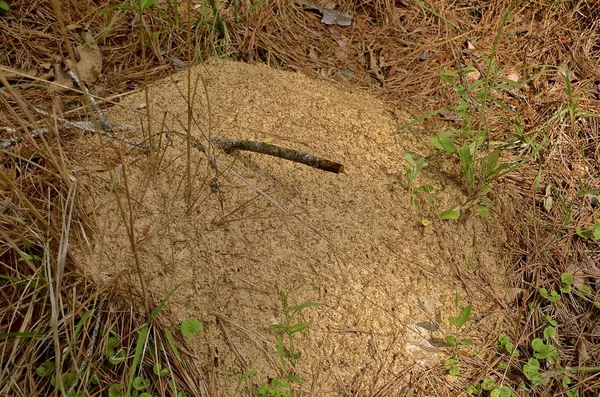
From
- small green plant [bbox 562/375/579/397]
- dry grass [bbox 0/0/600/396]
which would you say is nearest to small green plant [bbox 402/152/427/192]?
dry grass [bbox 0/0/600/396]

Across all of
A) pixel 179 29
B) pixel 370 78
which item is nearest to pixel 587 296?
pixel 370 78

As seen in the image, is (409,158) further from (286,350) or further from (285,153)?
(286,350)

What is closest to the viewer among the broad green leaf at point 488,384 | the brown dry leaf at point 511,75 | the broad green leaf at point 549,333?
the broad green leaf at point 488,384

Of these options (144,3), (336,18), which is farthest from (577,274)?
(144,3)

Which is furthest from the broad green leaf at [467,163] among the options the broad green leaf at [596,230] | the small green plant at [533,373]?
the small green plant at [533,373]

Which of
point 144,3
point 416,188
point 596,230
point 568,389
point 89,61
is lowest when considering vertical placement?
point 568,389

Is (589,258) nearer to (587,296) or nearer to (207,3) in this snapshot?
(587,296)

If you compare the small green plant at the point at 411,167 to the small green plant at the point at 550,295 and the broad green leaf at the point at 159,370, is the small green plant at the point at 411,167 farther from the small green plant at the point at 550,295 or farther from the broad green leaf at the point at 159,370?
the broad green leaf at the point at 159,370
